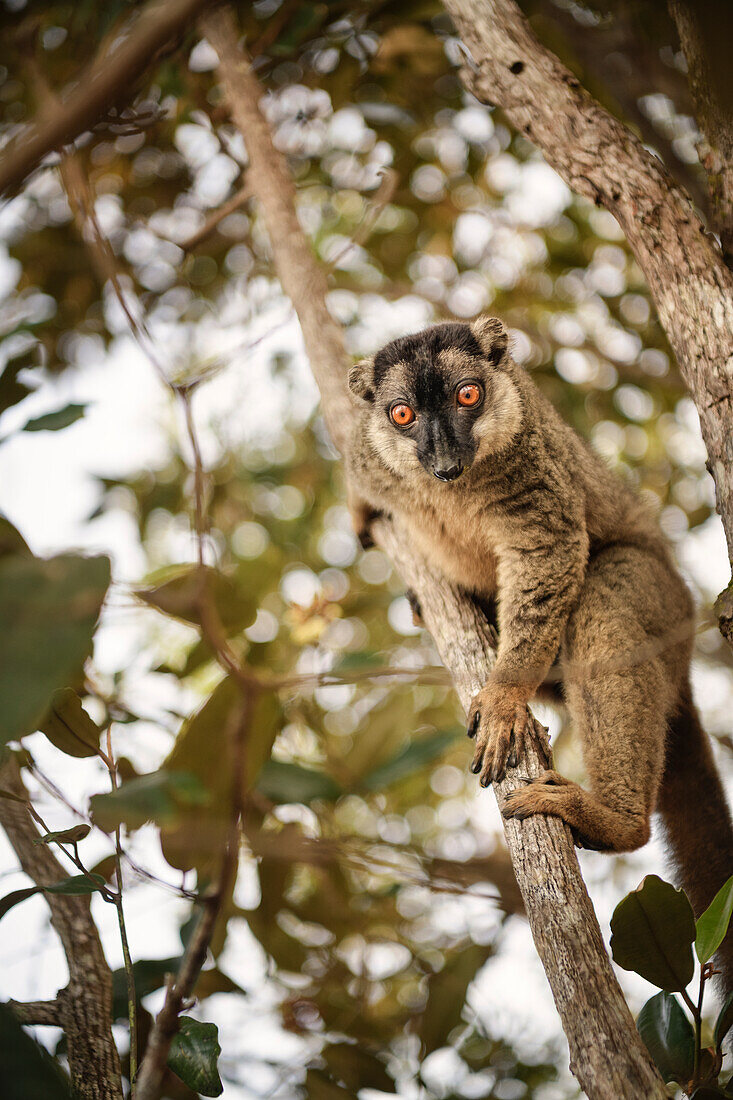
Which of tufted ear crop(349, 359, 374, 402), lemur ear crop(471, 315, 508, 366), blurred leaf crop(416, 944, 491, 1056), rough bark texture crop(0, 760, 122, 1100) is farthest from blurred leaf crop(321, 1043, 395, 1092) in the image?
lemur ear crop(471, 315, 508, 366)

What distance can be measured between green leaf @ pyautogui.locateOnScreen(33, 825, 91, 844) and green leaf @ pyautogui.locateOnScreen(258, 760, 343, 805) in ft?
1.90

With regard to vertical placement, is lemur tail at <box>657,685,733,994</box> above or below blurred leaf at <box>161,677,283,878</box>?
below

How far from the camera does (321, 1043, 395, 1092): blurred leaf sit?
266 cm

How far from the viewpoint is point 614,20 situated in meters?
3.64

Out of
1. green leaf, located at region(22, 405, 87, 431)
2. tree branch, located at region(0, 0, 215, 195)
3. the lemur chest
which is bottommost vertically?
the lemur chest

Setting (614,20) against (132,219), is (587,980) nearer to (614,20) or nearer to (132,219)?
(614,20)

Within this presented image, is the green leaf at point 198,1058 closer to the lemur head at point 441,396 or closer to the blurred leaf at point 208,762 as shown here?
the blurred leaf at point 208,762

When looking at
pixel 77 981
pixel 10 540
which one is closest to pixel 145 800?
pixel 10 540

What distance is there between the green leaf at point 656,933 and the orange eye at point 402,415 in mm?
2056

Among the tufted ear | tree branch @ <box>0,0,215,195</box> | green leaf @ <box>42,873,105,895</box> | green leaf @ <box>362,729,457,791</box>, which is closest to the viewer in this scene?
tree branch @ <box>0,0,215,195</box>

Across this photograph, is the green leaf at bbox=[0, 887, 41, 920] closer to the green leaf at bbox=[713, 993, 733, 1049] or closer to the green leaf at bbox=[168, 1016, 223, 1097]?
the green leaf at bbox=[168, 1016, 223, 1097]

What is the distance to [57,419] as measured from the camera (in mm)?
2371

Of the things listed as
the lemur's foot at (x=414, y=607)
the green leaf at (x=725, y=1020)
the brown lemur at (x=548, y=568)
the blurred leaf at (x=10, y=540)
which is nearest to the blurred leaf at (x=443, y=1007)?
the brown lemur at (x=548, y=568)

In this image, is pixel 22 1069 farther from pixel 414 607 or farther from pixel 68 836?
pixel 414 607
